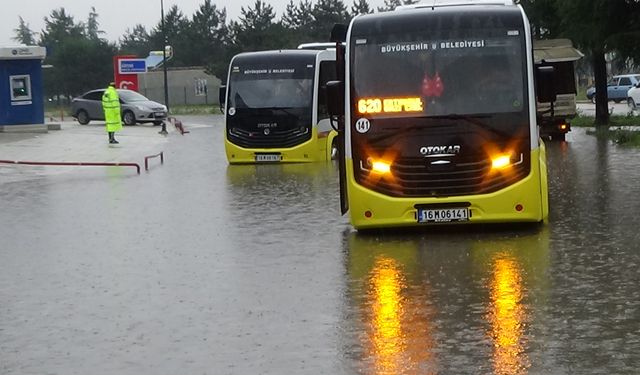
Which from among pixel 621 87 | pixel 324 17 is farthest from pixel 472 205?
pixel 324 17

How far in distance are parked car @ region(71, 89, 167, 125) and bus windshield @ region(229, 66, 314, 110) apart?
25.4 m

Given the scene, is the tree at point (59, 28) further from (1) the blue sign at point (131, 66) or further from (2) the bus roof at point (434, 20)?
(2) the bus roof at point (434, 20)

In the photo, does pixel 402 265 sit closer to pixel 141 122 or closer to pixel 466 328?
pixel 466 328

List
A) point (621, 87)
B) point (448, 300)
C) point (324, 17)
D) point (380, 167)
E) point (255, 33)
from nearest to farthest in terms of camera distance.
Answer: point (448, 300), point (380, 167), point (621, 87), point (255, 33), point (324, 17)

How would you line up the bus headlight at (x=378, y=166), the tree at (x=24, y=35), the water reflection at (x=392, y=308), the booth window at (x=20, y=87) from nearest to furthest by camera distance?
the water reflection at (x=392, y=308)
the bus headlight at (x=378, y=166)
the booth window at (x=20, y=87)
the tree at (x=24, y=35)

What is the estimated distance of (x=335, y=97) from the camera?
15.4 meters

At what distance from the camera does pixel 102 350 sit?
895 cm

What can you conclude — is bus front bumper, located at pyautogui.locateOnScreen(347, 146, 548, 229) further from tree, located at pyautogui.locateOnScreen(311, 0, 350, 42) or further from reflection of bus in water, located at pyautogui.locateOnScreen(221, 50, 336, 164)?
tree, located at pyautogui.locateOnScreen(311, 0, 350, 42)

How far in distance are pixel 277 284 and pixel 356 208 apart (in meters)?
3.40

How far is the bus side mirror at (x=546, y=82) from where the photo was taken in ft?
49.5

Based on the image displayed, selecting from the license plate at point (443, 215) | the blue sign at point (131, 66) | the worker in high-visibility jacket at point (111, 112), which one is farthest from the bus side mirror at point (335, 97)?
the blue sign at point (131, 66)

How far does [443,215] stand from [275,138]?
15.3 meters

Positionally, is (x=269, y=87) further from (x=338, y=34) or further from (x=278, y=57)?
(x=338, y=34)

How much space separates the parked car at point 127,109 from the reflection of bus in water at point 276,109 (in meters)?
25.4
